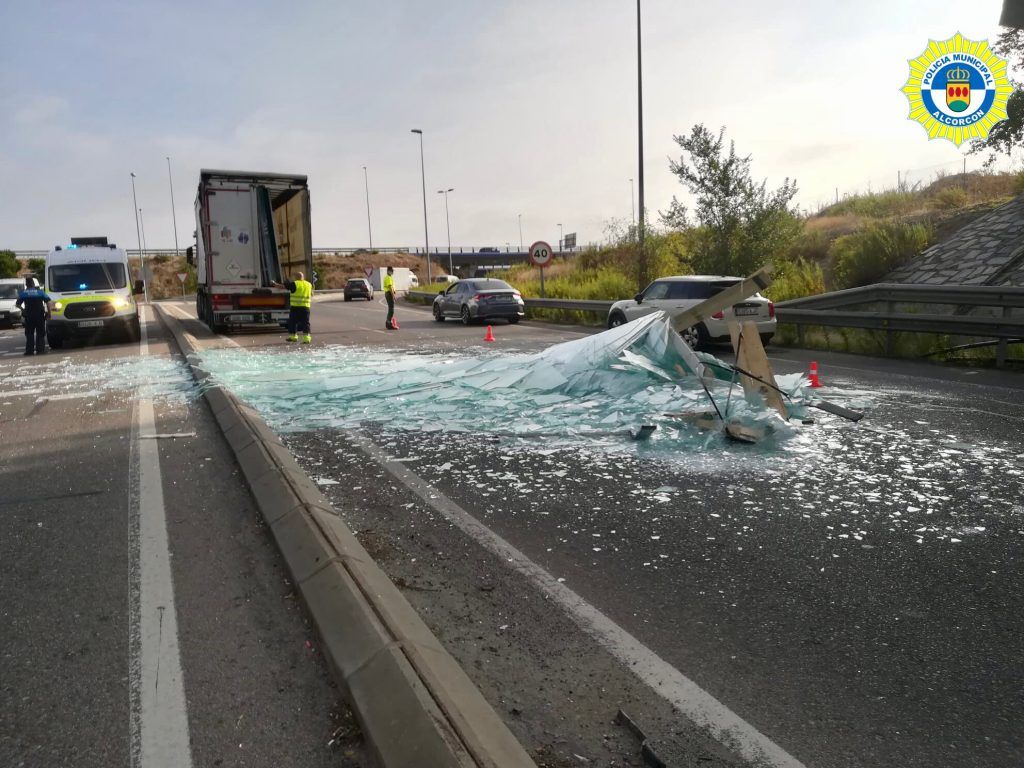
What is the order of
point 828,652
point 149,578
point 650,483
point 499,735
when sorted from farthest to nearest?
point 650,483 < point 149,578 < point 828,652 < point 499,735

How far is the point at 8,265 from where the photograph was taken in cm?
9081

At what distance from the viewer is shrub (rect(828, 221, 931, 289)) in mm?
21453

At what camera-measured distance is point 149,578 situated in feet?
13.3

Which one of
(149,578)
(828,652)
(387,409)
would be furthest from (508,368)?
(828,652)

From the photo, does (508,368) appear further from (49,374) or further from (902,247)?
(902,247)

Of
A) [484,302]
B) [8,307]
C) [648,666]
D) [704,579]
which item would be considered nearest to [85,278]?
[484,302]

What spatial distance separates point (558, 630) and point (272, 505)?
2.31 m

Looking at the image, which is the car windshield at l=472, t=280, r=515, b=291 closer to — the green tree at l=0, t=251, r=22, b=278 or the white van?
the white van

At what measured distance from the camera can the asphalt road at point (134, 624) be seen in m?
2.67

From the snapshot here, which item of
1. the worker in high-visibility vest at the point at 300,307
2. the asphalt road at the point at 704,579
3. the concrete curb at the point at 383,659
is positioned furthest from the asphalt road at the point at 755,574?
the worker in high-visibility vest at the point at 300,307

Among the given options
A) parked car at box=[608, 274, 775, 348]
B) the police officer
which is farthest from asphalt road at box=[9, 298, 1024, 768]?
the police officer

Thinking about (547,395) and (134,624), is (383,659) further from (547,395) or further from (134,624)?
(547,395)

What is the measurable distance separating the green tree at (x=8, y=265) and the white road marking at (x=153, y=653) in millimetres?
99248

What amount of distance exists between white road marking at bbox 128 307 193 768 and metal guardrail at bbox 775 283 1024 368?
36.7ft
